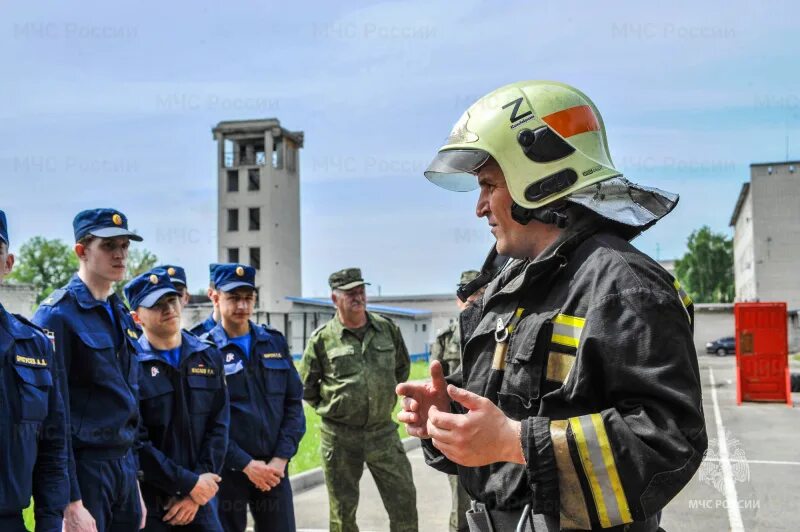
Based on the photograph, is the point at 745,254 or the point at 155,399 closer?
the point at 155,399

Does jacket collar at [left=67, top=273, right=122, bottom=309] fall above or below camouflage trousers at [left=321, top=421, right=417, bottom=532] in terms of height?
above

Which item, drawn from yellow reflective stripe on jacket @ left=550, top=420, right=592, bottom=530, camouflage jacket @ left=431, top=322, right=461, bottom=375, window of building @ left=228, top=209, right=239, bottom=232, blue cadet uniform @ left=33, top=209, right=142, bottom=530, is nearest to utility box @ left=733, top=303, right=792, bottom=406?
camouflage jacket @ left=431, top=322, right=461, bottom=375

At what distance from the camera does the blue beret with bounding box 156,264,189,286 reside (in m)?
5.95

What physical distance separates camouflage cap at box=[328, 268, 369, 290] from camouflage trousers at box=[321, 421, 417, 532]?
3.96ft

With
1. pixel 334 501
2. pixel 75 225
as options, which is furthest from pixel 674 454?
pixel 334 501

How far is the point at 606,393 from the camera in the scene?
1.85 meters

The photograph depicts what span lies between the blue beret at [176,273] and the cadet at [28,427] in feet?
6.88

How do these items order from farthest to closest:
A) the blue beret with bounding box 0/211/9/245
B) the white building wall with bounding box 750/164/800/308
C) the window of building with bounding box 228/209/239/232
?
1. the window of building with bounding box 228/209/239/232
2. the white building wall with bounding box 750/164/800/308
3. the blue beret with bounding box 0/211/9/245

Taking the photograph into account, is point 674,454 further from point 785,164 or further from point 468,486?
point 785,164

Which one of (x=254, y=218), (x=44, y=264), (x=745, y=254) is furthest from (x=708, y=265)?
(x=44, y=264)

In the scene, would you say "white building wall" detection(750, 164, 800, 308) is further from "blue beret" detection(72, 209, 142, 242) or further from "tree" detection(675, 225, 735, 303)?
"blue beret" detection(72, 209, 142, 242)

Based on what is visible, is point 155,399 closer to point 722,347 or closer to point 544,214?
point 544,214

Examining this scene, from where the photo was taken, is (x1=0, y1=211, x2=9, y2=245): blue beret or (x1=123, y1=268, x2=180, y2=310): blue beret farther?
(x1=123, y1=268, x2=180, y2=310): blue beret

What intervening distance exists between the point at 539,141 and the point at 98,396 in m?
3.18
